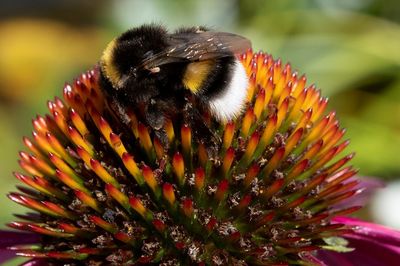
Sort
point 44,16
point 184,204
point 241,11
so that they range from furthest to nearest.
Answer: point 44,16 < point 241,11 < point 184,204

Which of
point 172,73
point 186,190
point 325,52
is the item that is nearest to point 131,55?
point 172,73

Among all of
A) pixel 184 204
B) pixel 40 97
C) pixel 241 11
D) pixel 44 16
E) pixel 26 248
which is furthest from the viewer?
pixel 44 16

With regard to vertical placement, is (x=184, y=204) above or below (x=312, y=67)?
below

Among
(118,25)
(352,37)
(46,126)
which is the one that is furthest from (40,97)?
(46,126)

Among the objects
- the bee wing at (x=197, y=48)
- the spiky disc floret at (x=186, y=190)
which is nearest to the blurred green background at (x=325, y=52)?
the spiky disc floret at (x=186, y=190)

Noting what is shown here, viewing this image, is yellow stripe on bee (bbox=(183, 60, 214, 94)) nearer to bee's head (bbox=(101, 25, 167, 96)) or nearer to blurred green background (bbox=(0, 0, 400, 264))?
bee's head (bbox=(101, 25, 167, 96))

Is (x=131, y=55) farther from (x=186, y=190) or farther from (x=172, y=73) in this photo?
(x=186, y=190)

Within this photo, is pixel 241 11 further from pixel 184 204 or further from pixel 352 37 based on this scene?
pixel 184 204
